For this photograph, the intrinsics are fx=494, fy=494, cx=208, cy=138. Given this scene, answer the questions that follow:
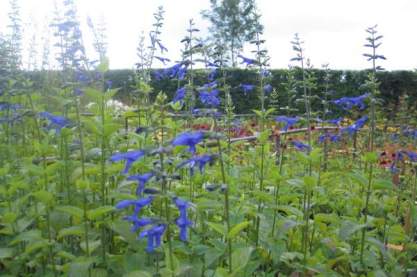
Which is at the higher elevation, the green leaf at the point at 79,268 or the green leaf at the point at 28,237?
the green leaf at the point at 28,237

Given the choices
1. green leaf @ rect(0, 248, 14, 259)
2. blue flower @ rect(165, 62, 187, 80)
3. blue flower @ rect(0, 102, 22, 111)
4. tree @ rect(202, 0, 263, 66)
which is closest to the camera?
green leaf @ rect(0, 248, 14, 259)

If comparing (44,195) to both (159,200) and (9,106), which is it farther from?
(9,106)

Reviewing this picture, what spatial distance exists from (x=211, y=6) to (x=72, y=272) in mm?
54694

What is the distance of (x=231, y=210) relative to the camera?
3.45 meters

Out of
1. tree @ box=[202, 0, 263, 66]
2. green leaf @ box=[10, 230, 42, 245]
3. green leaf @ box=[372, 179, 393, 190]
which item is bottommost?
green leaf @ box=[10, 230, 42, 245]

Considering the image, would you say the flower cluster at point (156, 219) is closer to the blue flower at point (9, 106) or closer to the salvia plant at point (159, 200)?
the salvia plant at point (159, 200)

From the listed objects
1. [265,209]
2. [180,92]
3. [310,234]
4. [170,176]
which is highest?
[180,92]

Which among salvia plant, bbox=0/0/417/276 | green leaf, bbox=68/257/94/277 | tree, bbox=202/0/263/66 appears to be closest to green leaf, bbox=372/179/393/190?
salvia plant, bbox=0/0/417/276

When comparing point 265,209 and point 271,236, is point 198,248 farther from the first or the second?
point 265,209

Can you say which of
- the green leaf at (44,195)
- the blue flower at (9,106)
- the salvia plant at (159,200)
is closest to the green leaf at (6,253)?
the salvia plant at (159,200)

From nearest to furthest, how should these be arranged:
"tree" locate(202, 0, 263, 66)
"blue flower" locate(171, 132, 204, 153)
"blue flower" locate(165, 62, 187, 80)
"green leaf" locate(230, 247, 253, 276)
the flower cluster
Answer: the flower cluster, "blue flower" locate(171, 132, 204, 153), "green leaf" locate(230, 247, 253, 276), "blue flower" locate(165, 62, 187, 80), "tree" locate(202, 0, 263, 66)

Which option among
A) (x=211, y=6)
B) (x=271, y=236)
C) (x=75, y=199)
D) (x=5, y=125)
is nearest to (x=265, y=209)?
(x=271, y=236)

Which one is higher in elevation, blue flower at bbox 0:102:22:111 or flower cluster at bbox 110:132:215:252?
blue flower at bbox 0:102:22:111

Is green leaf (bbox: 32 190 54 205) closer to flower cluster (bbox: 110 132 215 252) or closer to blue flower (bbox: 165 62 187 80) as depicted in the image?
flower cluster (bbox: 110 132 215 252)
